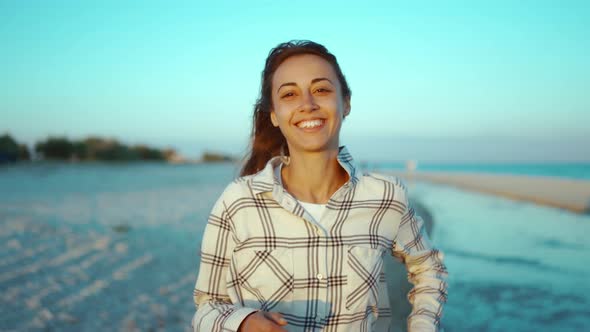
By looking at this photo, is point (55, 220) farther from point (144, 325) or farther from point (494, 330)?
point (494, 330)

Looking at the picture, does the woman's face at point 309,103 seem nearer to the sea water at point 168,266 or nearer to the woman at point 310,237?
the woman at point 310,237

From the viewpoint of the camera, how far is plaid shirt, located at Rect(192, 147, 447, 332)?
1.48 meters

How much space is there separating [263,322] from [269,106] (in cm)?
93

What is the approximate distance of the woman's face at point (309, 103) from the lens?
1601mm

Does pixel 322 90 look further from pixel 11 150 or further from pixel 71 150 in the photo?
pixel 71 150

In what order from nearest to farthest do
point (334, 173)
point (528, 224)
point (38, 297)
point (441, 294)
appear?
1. point (441, 294)
2. point (334, 173)
3. point (38, 297)
4. point (528, 224)

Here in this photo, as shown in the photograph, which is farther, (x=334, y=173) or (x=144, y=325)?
(x=144, y=325)

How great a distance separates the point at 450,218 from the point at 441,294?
19.5ft

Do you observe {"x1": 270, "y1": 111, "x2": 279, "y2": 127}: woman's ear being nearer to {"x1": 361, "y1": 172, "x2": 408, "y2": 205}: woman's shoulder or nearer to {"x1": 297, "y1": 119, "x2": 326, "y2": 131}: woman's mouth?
{"x1": 297, "y1": 119, "x2": 326, "y2": 131}: woman's mouth

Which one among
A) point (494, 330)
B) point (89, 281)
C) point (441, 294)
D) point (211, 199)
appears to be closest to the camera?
point (441, 294)

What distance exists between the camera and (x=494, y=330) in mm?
2795

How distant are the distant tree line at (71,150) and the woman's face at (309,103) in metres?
16.2

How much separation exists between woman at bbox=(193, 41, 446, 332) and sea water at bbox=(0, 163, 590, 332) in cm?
63

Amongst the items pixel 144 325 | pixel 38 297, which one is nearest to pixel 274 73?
pixel 144 325
